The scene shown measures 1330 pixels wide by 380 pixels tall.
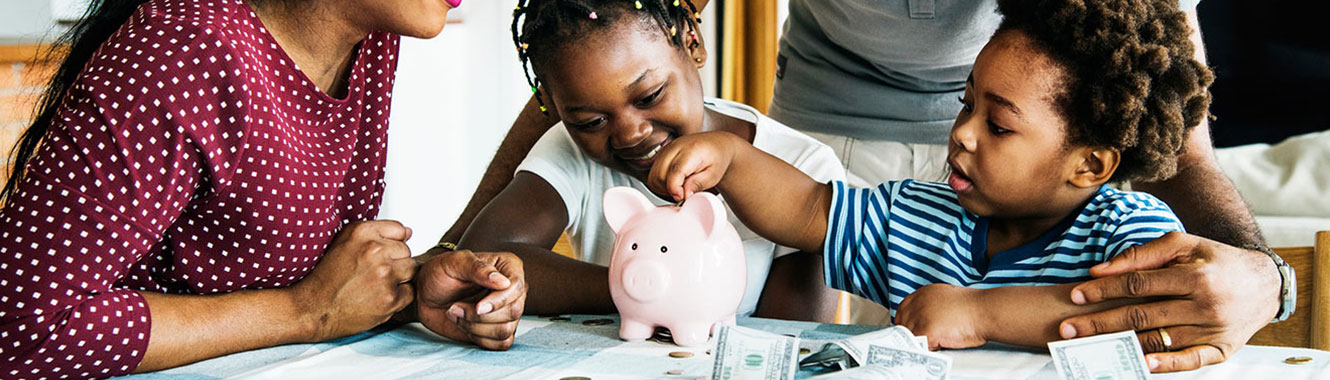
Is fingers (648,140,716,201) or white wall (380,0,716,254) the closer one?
fingers (648,140,716,201)

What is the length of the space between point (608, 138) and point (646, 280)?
0.35m

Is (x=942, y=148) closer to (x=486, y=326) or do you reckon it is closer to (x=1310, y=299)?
(x=1310, y=299)

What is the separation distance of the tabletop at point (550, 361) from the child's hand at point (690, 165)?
0.58 ft

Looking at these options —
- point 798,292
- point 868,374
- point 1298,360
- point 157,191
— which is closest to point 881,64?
point 798,292

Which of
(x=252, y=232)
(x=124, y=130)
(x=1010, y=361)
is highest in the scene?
(x=124, y=130)

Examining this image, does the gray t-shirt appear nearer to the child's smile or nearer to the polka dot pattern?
the child's smile

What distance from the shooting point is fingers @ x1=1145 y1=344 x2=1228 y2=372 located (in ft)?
3.15

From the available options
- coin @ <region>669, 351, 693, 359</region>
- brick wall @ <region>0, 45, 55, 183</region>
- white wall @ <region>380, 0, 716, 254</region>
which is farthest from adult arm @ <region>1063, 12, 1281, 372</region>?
white wall @ <region>380, 0, 716, 254</region>

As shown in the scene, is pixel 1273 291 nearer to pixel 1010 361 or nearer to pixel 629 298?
pixel 1010 361

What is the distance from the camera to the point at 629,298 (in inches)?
42.3

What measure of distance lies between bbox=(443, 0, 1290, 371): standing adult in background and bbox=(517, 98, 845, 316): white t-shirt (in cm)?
19

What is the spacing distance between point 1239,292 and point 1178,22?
0.28 m

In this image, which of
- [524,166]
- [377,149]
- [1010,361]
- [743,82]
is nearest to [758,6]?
[743,82]

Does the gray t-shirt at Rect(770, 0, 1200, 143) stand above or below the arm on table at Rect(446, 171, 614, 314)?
above
